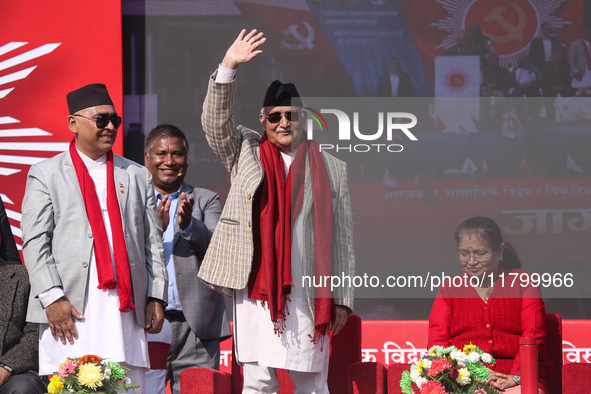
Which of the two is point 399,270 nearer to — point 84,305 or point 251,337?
point 251,337

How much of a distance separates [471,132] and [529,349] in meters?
2.74

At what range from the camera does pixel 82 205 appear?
299 centimetres

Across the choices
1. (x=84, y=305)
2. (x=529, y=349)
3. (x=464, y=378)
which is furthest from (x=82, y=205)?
(x=529, y=349)

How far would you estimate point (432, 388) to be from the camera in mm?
2451

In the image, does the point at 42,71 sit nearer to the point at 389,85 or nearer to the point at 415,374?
the point at 389,85

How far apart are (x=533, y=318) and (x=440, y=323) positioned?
1.41ft

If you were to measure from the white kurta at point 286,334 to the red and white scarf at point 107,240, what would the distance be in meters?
0.49

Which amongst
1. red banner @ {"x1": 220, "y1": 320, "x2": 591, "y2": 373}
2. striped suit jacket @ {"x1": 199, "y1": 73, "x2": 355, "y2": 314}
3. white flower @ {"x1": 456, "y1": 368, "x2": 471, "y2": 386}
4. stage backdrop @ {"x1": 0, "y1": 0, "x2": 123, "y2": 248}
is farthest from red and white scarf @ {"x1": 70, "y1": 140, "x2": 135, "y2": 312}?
stage backdrop @ {"x1": 0, "y1": 0, "x2": 123, "y2": 248}

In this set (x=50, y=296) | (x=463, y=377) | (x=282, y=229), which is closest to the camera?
(x=463, y=377)

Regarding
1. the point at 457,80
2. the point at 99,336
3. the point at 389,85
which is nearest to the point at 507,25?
the point at 457,80

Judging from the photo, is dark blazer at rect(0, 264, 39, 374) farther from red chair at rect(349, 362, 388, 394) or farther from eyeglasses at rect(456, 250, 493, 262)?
eyeglasses at rect(456, 250, 493, 262)

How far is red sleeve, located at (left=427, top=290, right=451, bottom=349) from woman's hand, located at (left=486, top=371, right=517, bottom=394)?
0.82 feet

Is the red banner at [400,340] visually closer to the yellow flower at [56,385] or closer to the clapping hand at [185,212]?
the clapping hand at [185,212]

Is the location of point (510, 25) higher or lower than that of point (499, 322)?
higher
